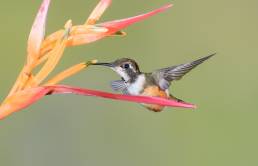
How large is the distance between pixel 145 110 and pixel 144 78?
2.34m

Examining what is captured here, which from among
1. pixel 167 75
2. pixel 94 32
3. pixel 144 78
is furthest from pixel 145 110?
pixel 94 32

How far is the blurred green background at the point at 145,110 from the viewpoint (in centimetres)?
413

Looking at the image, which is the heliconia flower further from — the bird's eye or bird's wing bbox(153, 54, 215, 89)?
bird's wing bbox(153, 54, 215, 89)

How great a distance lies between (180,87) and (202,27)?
A: 0.70m

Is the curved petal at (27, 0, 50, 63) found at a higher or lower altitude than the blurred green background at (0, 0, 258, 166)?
lower

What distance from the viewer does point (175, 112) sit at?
16.1 ft

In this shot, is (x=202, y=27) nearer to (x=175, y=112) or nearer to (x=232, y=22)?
(x=232, y=22)

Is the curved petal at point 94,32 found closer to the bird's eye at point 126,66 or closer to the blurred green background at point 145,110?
the bird's eye at point 126,66

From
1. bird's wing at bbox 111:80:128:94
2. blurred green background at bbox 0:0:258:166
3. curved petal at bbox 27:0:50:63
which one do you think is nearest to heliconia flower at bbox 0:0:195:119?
curved petal at bbox 27:0:50:63

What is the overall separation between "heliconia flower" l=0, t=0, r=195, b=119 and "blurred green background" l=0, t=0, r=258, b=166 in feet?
7.37

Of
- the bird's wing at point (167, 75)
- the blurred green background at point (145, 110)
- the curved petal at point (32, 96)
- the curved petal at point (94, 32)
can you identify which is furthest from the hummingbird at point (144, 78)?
the blurred green background at point (145, 110)

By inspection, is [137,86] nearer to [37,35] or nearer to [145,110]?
[37,35]

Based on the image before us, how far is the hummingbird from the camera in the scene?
85.6 inches

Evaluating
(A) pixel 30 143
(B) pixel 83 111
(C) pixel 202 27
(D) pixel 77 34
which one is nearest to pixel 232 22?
(C) pixel 202 27
